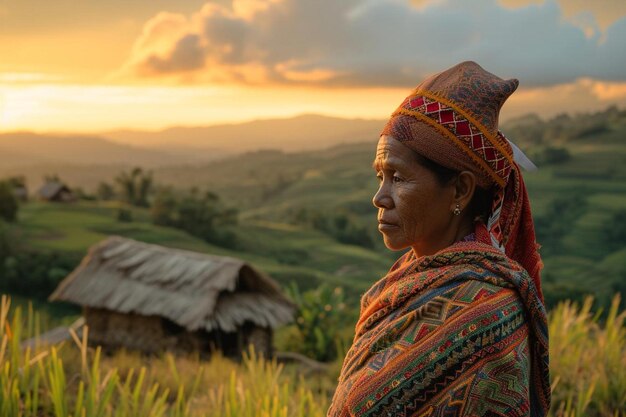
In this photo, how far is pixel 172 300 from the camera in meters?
12.3

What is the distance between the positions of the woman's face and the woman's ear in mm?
16

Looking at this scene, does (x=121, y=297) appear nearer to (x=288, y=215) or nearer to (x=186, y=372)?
(x=186, y=372)

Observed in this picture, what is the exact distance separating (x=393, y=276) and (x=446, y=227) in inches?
9.2

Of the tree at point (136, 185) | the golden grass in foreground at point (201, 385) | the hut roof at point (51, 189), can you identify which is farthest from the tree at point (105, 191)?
the golden grass in foreground at point (201, 385)

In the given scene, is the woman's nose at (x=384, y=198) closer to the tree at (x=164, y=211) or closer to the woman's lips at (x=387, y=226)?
the woman's lips at (x=387, y=226)

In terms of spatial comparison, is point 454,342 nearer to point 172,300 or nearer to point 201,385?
point 201,385

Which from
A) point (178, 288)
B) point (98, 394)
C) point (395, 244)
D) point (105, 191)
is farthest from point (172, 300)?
point (105, 191)

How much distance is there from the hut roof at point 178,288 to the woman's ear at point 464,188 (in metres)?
9.73

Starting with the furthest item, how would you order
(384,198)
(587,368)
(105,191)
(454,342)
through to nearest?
(105,191)
(587,368)
(384,198)
(454,342)

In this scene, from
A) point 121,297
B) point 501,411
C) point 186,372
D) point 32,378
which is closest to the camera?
point 501,411

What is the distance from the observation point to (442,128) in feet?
7.14

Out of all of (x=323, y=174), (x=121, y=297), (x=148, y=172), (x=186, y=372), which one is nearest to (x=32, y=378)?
(x=186, y=372)

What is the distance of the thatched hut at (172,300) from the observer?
1215 centimetres

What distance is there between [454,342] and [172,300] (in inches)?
419
